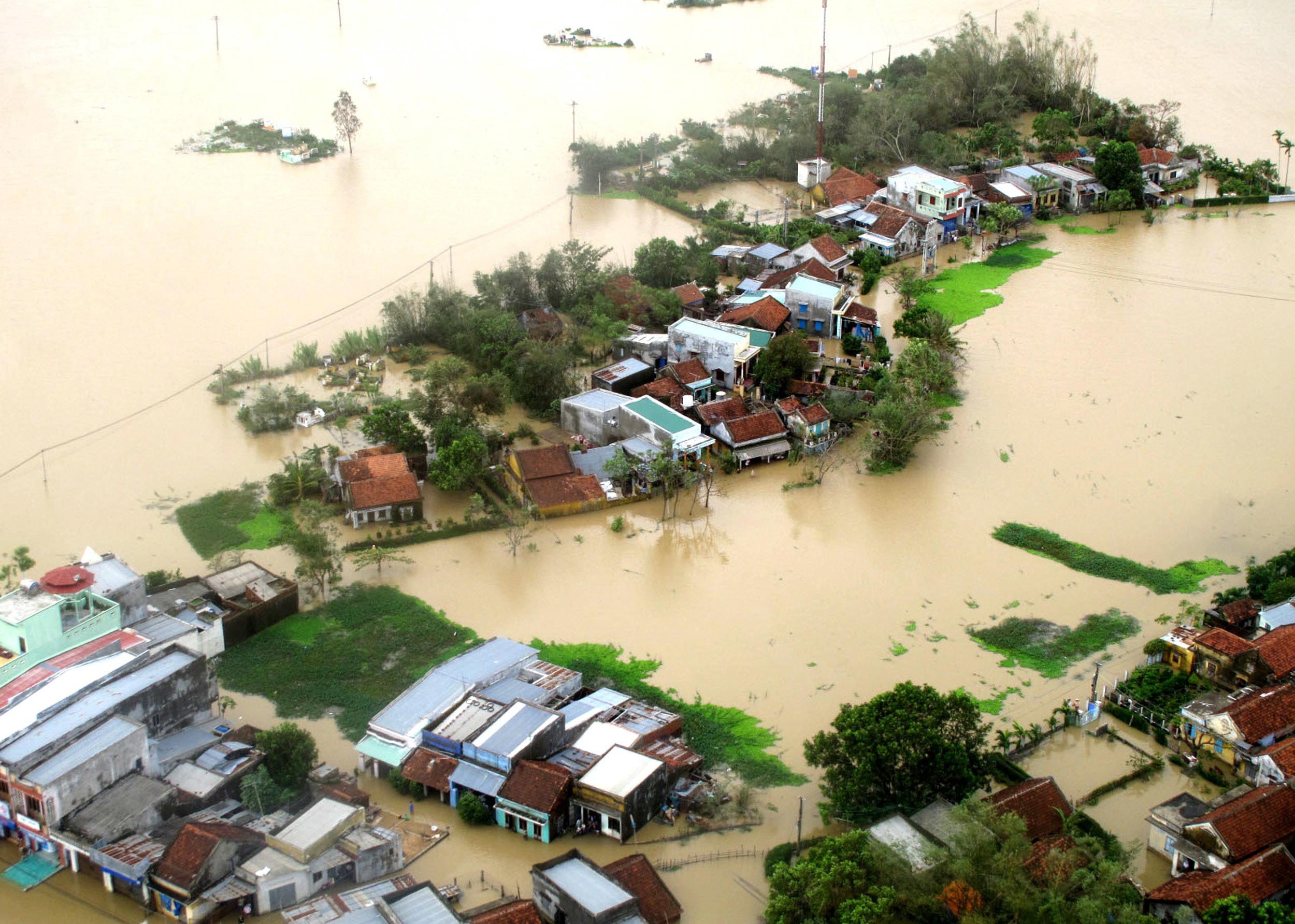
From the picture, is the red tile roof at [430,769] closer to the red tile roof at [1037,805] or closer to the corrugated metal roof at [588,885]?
the corrugated metal roof at [588,885]

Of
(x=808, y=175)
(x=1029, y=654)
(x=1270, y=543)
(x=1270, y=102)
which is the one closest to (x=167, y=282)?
(x=808, y=175)

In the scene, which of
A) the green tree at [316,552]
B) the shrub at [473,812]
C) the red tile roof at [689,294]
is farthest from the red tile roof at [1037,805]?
the red tile roof at [689,294]

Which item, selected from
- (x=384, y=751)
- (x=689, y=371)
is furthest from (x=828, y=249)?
(x=384, y=751)

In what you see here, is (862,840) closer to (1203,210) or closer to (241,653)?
(241,653)

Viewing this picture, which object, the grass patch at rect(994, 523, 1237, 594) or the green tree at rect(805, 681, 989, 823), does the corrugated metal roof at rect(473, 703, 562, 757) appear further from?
the grass patch at rect(994, 523, 1237, 594)

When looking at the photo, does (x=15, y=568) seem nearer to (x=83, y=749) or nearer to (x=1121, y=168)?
(x=83, y=749)

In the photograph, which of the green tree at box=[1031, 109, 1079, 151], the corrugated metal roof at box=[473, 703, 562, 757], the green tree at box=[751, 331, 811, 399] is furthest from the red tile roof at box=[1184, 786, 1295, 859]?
the green tree at box=[1031, 109, 1079, 151]
